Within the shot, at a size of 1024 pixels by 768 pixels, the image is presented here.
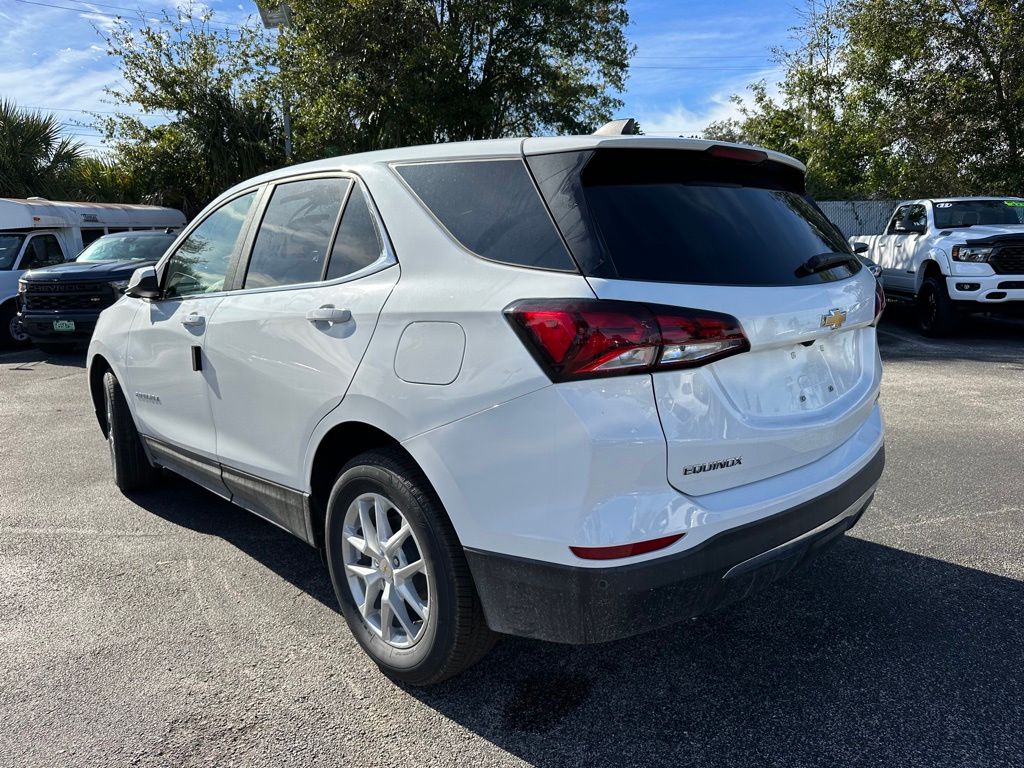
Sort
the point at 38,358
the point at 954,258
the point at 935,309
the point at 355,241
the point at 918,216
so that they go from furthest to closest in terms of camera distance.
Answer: the point at 918,216 → the point at 38,358 → the point at 935,309 → the point at 954,258 → the point at 355,241

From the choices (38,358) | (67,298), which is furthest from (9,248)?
(67,298)

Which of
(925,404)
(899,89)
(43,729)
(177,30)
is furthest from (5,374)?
(899,89)

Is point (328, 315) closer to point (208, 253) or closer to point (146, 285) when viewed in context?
point (208, 253)

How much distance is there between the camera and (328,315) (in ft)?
9.18

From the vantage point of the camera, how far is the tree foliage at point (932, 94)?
18250 millimetres

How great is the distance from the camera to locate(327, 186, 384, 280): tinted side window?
9.25 ft

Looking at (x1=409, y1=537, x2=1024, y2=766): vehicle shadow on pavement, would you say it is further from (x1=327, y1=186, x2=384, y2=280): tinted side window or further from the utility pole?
the utility pole

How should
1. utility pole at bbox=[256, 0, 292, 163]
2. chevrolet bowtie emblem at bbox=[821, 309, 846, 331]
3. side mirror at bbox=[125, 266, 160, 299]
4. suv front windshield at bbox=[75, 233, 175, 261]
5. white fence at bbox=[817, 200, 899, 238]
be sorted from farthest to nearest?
white fence at bbox=[817, 200, 899, 238]
utility pole at bbox=[256, 0, 292, 163]
suv front windshield at bbox=[75, 233, 175, 261]
side mirror at bbox=[125, 266, 160, 299]
chevrolet bowtie emblem at bbox=[821, 309, 846, 331]

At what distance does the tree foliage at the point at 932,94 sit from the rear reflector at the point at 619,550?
2010 centimetres

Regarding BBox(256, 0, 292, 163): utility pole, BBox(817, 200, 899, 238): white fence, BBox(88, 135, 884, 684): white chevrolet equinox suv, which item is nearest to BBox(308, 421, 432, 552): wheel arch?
BBox(88, 135, 884, 684): white chevrolet equinox suv

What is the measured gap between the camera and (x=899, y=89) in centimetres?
1959

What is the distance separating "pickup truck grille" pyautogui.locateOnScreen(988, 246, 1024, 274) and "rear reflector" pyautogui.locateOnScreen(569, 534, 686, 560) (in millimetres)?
10180

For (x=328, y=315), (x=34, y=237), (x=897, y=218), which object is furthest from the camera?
(x=34, y=237)

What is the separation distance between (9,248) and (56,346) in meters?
2.41
